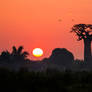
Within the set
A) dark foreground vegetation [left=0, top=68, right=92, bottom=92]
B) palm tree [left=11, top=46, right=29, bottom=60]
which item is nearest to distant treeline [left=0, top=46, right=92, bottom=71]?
palm tree [left=11, top=46, right=29, bottom=60]

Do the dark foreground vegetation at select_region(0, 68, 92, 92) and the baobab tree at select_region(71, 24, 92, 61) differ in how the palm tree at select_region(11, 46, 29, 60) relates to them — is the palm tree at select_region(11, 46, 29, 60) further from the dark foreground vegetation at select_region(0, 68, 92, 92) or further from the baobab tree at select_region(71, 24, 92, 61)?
the dark foreground vegetation at select_region(0, 68, 92, 92)

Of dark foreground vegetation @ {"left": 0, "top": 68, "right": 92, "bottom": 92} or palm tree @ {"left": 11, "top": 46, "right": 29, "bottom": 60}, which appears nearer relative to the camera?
dark foreground vegetation @ {"left": 0, "top": 68, "right": 92, "bottom": 92}

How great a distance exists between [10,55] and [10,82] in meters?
59.9

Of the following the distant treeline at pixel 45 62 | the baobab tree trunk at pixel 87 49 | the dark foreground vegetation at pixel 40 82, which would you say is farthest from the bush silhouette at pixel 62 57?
the dark foreground vegetation at pixel 40 82

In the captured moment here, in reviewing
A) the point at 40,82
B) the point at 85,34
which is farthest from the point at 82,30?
the point at 40,82

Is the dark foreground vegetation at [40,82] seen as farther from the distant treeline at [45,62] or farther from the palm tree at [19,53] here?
the palm tree at [19,53]

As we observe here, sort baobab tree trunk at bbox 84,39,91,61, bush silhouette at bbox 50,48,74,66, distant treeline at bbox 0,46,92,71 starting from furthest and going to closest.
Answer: bush silhouette at bbox 50,48,74,66 < baobab tree trunk at bbox 84,39,91,61 < distant treeline at bbox 0,46,92,71

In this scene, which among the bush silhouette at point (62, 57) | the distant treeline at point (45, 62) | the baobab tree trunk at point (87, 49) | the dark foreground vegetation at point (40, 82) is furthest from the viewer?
the bush silhouette at point (62, 57)

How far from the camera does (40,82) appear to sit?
15.6 metres

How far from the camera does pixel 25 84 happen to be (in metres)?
15.0

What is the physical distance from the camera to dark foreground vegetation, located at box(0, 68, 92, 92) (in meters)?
14.6

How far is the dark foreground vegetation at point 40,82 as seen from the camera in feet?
47.9

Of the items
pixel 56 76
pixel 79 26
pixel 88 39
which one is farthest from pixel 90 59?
pixel 56 76

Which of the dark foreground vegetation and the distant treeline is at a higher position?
the distant treeline
